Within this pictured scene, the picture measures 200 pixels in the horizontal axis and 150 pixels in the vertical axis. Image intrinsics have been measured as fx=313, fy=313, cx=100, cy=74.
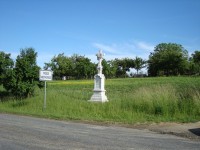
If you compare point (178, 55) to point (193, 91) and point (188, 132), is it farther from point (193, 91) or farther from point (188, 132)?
point (188, 132)

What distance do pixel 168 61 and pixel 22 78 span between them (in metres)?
92.7

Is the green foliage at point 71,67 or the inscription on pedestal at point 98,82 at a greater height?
the green foliage at point 71,67

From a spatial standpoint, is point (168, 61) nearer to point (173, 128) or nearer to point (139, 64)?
point (139, 64)

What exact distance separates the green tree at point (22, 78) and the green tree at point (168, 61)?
9004cm

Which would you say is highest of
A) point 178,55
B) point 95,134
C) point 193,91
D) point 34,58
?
point 178,55

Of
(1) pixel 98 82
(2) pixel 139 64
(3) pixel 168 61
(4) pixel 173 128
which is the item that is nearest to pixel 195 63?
(3) pixel 168 61

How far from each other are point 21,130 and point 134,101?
28.6ft

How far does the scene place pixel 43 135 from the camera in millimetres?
10477

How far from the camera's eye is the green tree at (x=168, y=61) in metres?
110

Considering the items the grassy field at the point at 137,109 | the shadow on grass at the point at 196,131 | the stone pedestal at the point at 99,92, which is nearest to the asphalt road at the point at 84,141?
the shadow on grass at the point at 196,131

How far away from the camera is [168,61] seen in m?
111

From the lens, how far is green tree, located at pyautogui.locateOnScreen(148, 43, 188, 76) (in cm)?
11000

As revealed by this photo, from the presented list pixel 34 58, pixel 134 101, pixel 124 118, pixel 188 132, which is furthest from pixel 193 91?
pixel 34 58

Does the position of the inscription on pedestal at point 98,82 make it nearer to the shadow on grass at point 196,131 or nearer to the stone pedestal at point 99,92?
the stone pedestal at point 99,92
